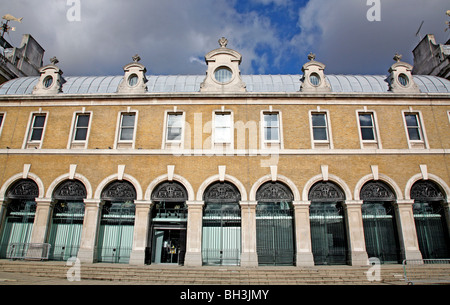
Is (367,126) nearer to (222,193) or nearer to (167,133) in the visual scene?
(222,193)

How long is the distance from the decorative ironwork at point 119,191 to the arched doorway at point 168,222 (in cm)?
139

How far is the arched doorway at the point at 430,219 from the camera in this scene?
15.9m

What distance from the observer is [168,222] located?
1639 cm

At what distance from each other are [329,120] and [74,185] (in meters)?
16.2

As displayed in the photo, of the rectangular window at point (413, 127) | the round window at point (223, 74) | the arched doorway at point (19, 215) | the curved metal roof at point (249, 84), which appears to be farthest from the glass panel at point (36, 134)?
the rectangular window at point (413, 127)

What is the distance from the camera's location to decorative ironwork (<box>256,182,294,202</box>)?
53.1 ft

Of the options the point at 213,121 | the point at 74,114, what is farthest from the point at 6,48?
the point at 213,121

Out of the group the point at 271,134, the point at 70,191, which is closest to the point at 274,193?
the point at 271,134

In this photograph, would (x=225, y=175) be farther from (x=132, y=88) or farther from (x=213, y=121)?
(x=132, y=88)

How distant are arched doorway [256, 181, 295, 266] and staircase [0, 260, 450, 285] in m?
2.30

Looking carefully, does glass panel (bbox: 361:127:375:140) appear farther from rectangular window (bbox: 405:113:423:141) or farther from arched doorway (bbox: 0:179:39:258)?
arched doorway (bbox: 0:179:39:258)

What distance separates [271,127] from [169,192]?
7438 millimetres

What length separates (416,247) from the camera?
598 inches
